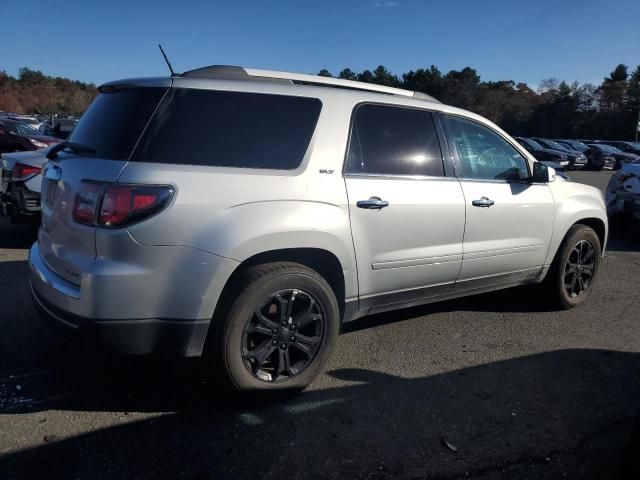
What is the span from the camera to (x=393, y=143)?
3711mm

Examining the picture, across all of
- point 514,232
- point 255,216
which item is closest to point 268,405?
point 255,216

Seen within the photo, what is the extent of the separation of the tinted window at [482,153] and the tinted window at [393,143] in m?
0.25

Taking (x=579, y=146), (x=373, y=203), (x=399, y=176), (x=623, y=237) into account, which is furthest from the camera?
(x=579, y=146)

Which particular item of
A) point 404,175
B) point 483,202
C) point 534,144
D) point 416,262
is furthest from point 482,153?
point 534,144

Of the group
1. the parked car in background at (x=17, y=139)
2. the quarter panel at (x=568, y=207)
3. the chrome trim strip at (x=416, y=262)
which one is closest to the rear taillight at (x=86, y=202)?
→ the chrome trim strip at (x=416, y=262)

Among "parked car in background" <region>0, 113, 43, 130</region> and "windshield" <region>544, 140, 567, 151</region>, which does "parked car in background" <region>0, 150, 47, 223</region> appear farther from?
"windshield" <region>544, 140, 567, 151</region>

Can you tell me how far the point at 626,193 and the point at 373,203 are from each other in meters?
6.80

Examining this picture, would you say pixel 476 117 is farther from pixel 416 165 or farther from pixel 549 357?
pixel 549 357

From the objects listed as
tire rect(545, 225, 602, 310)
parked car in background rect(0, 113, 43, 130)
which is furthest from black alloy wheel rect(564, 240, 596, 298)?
parked car in background rect(0, 113, 43, 130)

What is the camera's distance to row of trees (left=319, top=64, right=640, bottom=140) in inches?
2611

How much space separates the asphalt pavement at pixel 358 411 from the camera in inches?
103

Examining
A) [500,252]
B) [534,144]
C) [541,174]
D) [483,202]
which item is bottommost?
[500,252]

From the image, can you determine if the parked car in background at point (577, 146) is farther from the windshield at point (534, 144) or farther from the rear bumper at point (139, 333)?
the rear bumper at point (139, 333)

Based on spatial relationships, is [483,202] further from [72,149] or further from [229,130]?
[72,149]
